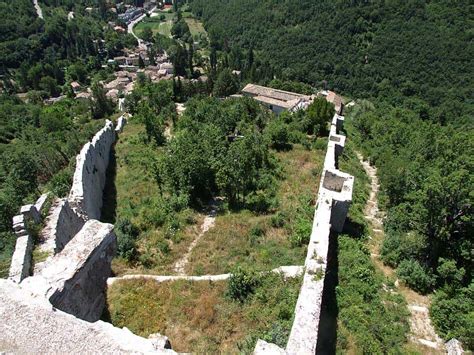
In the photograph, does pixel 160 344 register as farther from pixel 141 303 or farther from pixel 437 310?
pixel 437 310

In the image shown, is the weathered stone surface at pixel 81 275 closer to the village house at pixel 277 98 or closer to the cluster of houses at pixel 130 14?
the village house at pixel 277 98

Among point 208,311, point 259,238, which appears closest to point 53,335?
point 208,311

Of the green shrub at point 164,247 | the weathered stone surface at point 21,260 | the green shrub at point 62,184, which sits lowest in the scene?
the green shrub at point 164,247

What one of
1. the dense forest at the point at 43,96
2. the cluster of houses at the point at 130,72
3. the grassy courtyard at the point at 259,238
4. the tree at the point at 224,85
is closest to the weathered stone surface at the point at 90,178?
the dense forest at the point at 43,96

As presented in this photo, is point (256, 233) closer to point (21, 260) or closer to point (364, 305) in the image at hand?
point (364, 305)

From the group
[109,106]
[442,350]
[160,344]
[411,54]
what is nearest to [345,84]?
[411,54]

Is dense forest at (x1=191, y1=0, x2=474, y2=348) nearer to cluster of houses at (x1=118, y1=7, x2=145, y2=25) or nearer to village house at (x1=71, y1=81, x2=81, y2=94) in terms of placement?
cluster of houses at (x1=118, y1=7, x2=145, y2=25)

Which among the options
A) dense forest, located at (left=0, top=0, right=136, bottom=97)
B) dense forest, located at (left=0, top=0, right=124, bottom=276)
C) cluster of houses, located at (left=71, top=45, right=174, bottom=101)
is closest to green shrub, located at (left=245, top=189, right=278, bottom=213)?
dense forest, located at (left=0, top=0, right=124, bottom=276)
